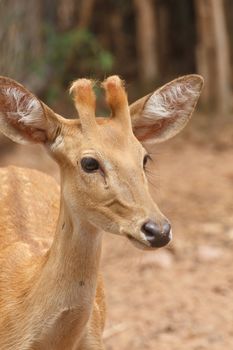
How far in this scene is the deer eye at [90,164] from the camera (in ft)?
13.7

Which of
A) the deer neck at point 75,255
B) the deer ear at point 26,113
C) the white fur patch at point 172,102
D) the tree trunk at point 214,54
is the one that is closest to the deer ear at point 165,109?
the white fur patch at point 172,102

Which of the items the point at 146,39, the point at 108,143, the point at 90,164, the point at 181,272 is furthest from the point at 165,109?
the point at 146,39

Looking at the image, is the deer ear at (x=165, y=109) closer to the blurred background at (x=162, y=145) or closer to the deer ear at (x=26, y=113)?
the blurred background at (x=162, y=145)

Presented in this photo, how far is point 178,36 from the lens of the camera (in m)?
14.4

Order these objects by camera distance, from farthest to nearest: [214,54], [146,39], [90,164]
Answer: [146,39] → [214,54] → [90,164]

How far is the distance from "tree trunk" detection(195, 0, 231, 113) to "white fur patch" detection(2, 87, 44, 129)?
7.93m

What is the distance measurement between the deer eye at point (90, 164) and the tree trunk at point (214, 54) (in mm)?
8150

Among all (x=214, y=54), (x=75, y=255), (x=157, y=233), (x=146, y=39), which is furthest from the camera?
(x=146, y=39)

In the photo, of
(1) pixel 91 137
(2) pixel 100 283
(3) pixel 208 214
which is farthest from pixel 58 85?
(1) pixel 91 137

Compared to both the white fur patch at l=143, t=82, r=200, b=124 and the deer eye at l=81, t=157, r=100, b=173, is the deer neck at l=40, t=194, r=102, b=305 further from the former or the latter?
the white fur patch at l=143, t=82, r=200, b=124

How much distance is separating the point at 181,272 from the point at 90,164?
11.5 ft

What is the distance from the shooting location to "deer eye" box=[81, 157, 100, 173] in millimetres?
4178

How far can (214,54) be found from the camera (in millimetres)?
12148

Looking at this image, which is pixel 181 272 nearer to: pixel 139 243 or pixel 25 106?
pixel 25 106
